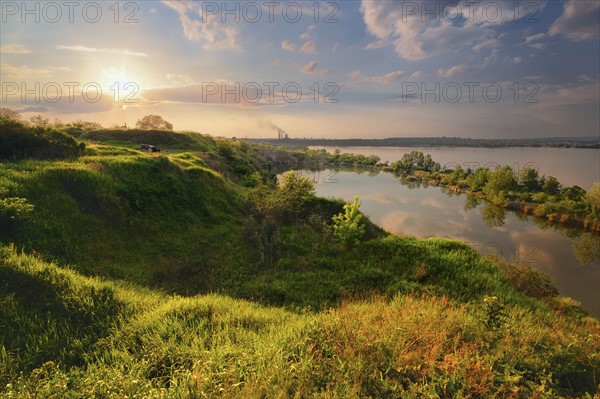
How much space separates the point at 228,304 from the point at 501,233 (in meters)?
49.6

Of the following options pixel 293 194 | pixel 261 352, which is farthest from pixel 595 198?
pixel 261 352

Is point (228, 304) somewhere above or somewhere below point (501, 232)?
above

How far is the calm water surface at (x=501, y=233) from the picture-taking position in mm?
29511

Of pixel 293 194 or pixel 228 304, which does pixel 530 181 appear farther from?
pixel 228 304

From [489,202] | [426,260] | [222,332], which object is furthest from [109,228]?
[489,202]

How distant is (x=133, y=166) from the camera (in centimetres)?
2319

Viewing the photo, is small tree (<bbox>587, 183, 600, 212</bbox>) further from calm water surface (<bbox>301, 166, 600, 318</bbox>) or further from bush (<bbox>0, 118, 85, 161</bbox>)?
bush (<bbox>0, 118, 85, 161</bbox>)

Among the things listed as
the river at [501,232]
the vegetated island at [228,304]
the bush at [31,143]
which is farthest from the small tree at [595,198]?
the bush at [31,143]

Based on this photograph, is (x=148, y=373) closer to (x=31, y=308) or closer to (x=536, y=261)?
(x=31, y=308)

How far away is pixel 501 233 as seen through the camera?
4503 cm

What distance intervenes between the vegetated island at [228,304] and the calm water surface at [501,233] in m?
14.3

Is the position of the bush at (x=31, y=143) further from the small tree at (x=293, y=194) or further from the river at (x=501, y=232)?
the river at (x=501, y=232)

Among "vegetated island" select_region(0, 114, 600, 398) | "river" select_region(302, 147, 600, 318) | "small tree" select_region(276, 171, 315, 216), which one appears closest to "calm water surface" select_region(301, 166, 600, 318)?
"river" select_region(302, 147, 600, 318)

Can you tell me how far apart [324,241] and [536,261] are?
30.0 metres
